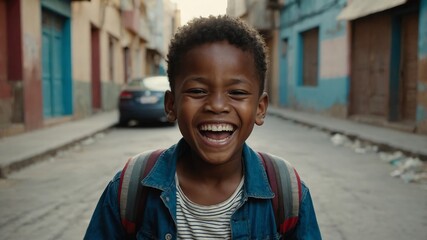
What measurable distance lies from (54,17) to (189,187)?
1171 cm

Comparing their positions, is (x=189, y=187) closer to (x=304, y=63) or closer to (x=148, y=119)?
(x=148, y=119)

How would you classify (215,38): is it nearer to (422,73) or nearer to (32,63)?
(422,73)

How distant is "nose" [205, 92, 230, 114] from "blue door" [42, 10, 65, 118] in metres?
10.6

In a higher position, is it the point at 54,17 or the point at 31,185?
the point at 54,17

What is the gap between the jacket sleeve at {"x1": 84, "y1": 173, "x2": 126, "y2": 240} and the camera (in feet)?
5.68

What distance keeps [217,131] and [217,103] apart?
114mm

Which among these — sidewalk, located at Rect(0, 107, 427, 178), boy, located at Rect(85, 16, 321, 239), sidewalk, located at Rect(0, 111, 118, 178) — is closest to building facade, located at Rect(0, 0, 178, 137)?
sidewalk, located at Rect(0, 111, 118, 178)

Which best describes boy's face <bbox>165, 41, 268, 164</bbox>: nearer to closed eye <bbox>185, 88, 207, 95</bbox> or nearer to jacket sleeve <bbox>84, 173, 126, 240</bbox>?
closed eye <bbox>185, 88, 207, 95</bbox>

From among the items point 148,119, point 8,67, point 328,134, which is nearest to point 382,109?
point 328,134

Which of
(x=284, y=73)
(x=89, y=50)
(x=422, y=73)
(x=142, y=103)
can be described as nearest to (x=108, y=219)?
(x=422, y=73)

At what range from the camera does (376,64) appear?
40.1 feet

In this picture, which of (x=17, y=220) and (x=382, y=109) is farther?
(x=382, y=109)

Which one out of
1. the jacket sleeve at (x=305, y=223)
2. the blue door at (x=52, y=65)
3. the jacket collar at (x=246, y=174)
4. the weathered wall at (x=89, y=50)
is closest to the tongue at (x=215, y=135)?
the jacket collar at (x=246, y=174)

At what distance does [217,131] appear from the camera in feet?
5.75
